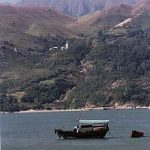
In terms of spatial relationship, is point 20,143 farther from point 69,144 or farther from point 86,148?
point 86,148

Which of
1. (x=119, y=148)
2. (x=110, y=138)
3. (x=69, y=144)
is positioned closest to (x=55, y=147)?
(x=69, y=144)

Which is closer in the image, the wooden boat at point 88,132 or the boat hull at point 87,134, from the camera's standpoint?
the boat hull at point 87,134

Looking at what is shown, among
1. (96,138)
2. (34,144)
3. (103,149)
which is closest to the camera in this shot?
(103,149)

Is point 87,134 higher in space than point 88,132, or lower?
lower

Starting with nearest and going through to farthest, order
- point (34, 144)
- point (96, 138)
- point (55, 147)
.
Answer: point (55, 147) → point (34, 144) → point (96, 138)

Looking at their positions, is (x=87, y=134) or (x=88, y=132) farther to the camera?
(x=87, y=134)

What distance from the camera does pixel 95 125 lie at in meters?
126

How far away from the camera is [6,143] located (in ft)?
401

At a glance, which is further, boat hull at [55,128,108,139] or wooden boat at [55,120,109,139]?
wooden boat at [55,120,109,139]

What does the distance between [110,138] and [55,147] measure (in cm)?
2073

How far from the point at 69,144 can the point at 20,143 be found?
11926 millimetres

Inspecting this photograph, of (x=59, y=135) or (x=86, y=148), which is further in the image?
(x=59, y=135)

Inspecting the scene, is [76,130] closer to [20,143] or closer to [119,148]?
[20,143]

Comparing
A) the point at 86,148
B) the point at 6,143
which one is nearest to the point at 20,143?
the point at 6,143
